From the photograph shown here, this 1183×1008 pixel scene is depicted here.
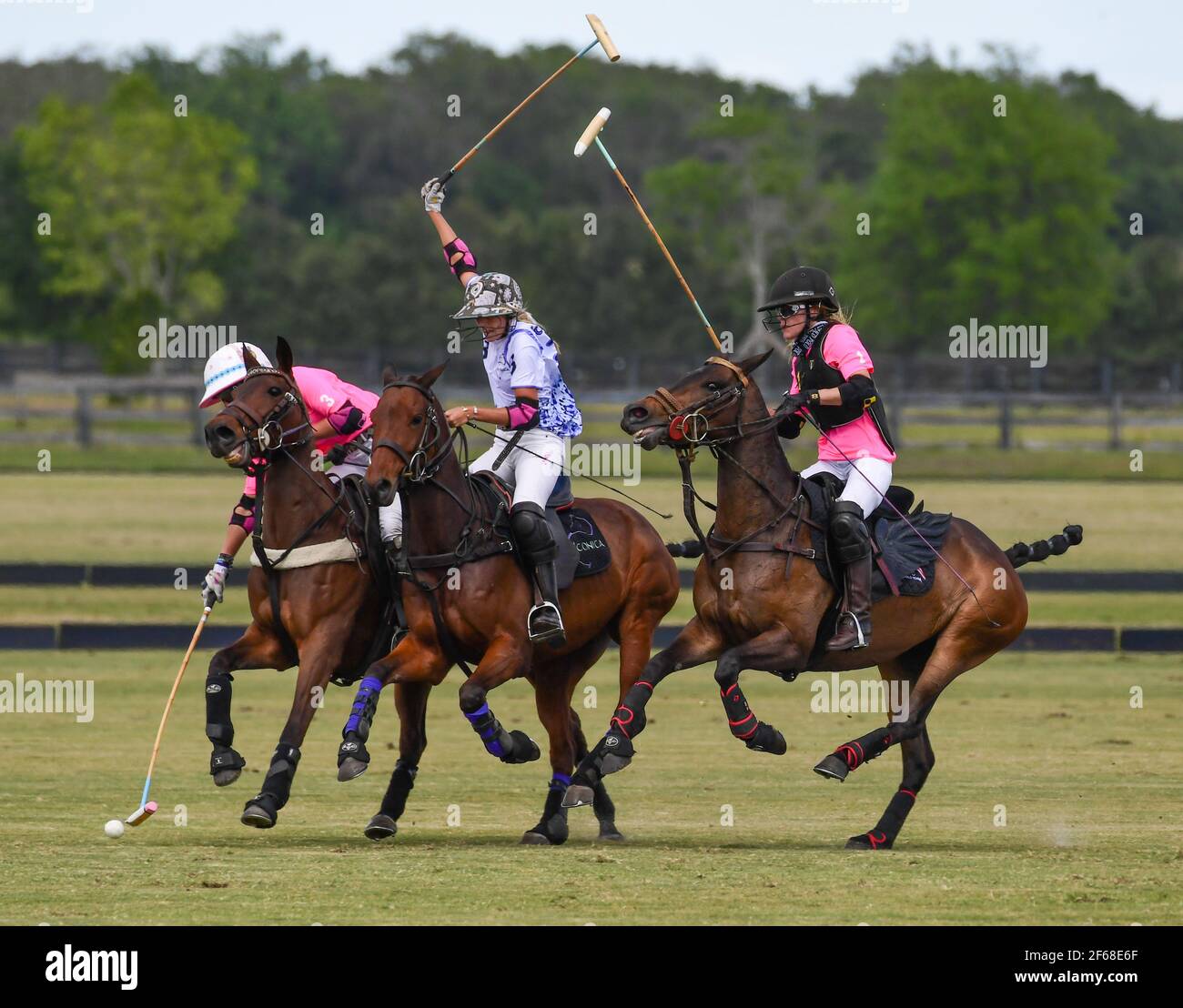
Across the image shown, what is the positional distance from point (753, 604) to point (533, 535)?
110 centimetres

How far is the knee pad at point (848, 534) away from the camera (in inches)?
406

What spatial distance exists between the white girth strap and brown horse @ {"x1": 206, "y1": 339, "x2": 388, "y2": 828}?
22mm

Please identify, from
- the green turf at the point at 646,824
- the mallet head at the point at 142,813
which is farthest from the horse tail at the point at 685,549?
the mallet head at the point at 142,813

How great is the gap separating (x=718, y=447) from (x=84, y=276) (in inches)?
2231

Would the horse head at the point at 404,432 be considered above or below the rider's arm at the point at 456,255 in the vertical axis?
below

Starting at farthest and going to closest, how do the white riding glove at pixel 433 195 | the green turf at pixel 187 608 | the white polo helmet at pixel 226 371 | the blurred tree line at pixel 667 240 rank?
the blurred tree line at pixel 667 240 → the green turf at pixel 187 608 → the white riding glove at pixel 433 195 → the white polo helmet at pixel 226 371

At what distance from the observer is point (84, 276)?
64.3 m

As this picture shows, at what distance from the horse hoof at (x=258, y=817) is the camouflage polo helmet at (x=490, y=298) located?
255 cm

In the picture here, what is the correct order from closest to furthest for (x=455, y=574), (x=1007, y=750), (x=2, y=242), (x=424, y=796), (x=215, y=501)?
(x=455, y=574) < (x=424, y=796) < (x=1007, y=750) < (x=215, y=501) < (x=2, y=242)

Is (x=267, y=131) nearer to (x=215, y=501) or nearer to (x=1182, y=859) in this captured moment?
(x=215, y=501)

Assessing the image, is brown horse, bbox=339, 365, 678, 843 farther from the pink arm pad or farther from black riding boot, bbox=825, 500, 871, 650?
black riding boot, bbox=825, 500, 871, 650

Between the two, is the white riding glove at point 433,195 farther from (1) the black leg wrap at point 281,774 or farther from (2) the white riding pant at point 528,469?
(1) the black leg wrap at point 281,774
